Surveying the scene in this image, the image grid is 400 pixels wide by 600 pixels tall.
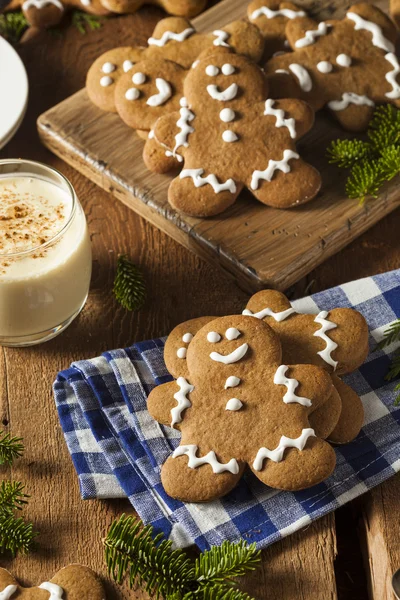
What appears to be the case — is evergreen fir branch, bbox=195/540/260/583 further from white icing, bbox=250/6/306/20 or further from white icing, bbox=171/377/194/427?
white icing, bbox=250/6/306/20

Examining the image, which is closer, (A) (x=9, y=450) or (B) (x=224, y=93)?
(A) (x=9, y=450)

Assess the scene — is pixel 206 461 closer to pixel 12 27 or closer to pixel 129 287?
pixel 129 287

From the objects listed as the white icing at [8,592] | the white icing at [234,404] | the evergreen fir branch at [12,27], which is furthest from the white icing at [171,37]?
the white icing at [8,592]

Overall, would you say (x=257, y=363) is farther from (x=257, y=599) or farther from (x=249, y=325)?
(x=257, y=599)

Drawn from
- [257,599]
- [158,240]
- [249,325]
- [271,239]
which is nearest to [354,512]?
[257,599]

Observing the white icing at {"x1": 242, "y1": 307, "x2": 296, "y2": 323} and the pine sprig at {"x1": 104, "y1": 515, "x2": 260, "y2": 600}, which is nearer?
the pine sprig at {"x1": 104, "y1": 515, "x2": 260, "y2": 600}

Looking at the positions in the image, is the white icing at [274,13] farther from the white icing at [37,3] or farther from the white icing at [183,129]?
the white icing at [37,3]

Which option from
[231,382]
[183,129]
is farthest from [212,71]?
[231,382]

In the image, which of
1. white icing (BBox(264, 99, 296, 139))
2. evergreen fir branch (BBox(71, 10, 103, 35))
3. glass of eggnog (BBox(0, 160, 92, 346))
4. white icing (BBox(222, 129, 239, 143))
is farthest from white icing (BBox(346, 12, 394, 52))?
glass of eggnog (BBox(0, 160, 92, 346))
